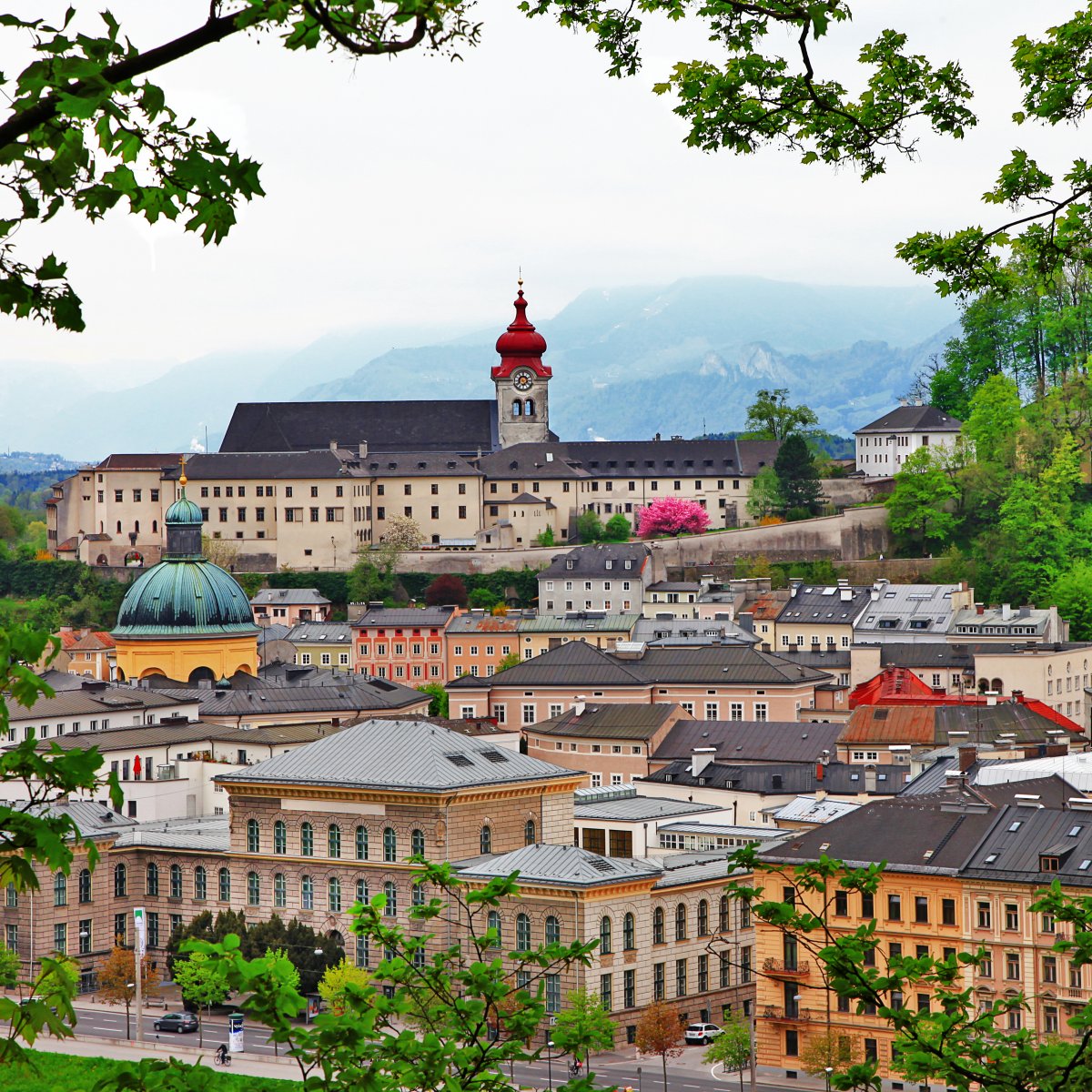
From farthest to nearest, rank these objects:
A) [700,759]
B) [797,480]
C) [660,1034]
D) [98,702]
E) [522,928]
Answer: [797,480] < [98,702] < [700,759] < [522,928] < [660,1034]

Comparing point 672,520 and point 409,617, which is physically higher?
point 672,520

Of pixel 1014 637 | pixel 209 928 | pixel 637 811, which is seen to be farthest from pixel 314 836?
pixel 1014 637

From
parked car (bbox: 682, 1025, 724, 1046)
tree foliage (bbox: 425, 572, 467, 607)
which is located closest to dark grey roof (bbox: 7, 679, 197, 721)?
tree foliage (bbox: 425, 572, 467, 607)

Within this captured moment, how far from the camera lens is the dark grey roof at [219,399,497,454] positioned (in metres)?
140

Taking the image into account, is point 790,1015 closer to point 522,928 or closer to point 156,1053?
point 522,928

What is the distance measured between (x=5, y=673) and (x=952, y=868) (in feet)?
148

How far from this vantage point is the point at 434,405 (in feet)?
476

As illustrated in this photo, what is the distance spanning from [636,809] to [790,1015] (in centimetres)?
1864

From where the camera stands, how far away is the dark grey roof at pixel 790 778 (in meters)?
72.7

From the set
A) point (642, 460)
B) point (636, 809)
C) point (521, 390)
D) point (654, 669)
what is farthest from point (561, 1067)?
point (521, 390)

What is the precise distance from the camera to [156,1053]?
184 feet

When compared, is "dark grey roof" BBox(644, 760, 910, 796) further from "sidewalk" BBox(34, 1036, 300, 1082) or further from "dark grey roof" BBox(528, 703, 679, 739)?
"sidewalk" BBox(34, 1036, 300, 1082)

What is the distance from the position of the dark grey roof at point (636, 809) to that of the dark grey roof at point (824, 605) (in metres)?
31.7

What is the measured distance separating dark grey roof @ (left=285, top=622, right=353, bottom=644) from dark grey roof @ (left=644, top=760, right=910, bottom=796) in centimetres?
3871
